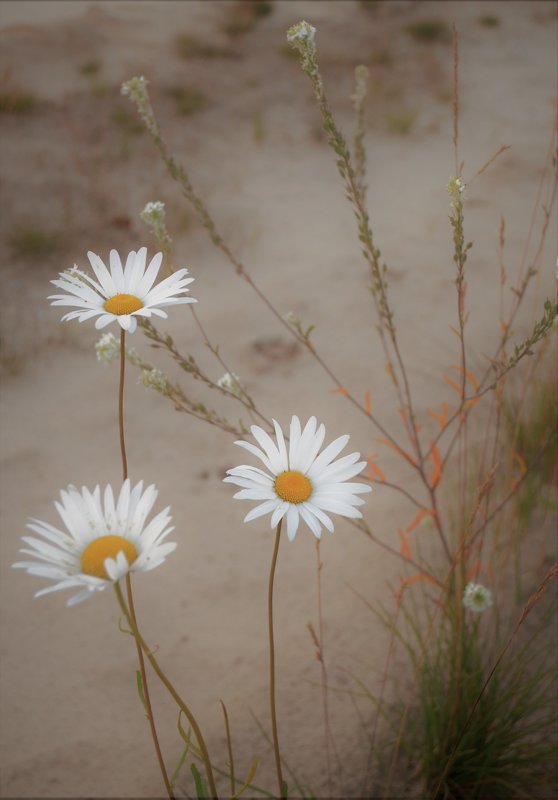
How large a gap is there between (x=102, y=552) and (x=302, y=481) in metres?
0.27

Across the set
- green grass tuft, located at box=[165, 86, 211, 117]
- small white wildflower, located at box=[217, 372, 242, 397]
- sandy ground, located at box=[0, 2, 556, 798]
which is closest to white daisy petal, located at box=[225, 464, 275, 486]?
small white wildflower, located at box=[217, 372, 242, 397]

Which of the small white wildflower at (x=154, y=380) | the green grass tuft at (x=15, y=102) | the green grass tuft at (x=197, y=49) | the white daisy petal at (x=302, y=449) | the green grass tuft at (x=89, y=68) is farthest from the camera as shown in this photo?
the green grass tuft at (x=197, y=49)

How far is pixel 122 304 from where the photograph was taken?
933 millimetres

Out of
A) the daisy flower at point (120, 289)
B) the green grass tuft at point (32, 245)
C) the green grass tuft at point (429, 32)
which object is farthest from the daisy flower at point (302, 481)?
the green grass tuft at point (429, 32)

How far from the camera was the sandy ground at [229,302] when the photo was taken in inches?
62.2

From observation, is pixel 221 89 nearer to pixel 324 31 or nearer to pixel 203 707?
pixel 324 31

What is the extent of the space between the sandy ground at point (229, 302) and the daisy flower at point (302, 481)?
2.97 ft

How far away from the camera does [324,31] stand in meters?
4.98

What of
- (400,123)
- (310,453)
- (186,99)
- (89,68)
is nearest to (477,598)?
(310,453)

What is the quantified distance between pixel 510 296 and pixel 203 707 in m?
2.05

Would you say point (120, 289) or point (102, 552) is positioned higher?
point (120, 289)

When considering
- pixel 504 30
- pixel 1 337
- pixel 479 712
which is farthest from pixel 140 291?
pixel 504 30

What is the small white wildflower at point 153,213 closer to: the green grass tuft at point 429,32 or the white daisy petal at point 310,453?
the white daisy petal at point 310,453

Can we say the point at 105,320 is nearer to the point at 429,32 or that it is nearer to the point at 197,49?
the point at 197,49
